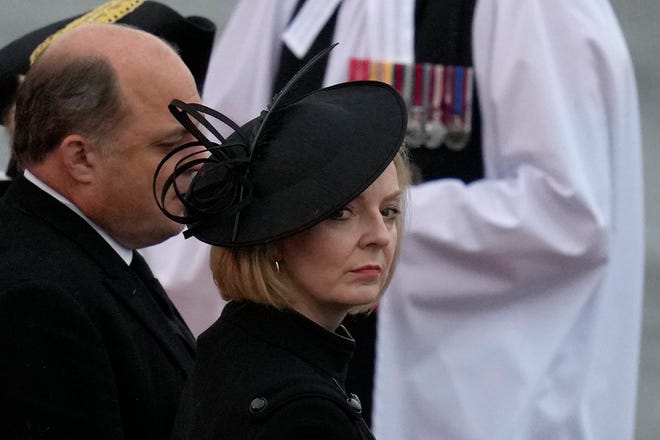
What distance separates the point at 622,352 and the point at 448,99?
2.03 feet

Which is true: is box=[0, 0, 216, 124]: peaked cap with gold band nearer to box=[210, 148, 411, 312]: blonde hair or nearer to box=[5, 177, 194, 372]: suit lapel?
box=[5, 177, 194, 372]: suit lapel

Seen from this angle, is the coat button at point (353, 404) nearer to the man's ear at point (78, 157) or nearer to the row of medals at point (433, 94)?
the man's ear at point (78, 157)

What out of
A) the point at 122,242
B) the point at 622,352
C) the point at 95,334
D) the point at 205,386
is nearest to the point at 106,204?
the point at 122,242

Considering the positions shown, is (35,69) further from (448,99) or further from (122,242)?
(448,99)

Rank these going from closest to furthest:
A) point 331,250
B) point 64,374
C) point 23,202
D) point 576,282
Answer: point 331,250, point 64,374, point 23,202, point 576,282

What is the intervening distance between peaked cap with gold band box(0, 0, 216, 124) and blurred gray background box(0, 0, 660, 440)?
216 centimetres

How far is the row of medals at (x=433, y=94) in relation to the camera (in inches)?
159

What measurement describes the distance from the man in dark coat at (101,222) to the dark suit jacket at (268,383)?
0.33 metres

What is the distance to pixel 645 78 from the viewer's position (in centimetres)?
770

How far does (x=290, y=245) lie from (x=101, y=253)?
24.3 inches

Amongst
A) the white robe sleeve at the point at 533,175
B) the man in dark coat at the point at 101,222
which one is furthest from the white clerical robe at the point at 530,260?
the man in dark coat at the point at 101,222

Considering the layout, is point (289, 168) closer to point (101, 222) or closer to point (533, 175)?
point (101, 222)

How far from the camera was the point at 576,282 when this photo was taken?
156 inches

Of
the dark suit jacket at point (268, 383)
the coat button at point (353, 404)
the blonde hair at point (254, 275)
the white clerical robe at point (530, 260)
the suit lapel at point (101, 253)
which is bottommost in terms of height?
the white clerical robe at point (530, 260)
